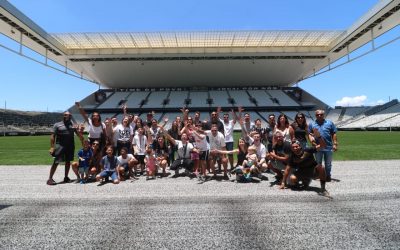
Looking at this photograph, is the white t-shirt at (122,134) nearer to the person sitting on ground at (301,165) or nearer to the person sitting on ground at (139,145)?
the person sitting on ground at (139,145)

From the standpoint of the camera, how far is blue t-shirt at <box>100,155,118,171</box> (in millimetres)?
7629

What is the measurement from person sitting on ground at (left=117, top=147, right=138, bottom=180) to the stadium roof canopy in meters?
23.1

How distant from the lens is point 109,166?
764 centimetres

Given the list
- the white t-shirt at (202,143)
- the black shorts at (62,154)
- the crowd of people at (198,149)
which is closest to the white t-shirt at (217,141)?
the crowd of people at (198,149)

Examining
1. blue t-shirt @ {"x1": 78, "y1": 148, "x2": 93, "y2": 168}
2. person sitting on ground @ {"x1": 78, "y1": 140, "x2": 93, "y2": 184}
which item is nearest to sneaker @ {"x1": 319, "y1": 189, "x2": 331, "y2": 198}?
person sitting on ground @ {"x1": 78, "y1": 140, "x2": 93, "y2": 184}

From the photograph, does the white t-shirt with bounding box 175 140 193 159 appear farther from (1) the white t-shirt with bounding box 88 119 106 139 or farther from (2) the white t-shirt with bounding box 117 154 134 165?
(1) the white t-shirt with bounding box 88 119 106 139

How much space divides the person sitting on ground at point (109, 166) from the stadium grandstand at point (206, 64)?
23265 millimetres

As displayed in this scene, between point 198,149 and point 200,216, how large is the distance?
3573 mm

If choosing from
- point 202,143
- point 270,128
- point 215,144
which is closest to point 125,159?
point 202,143

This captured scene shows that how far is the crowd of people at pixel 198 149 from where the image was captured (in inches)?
266

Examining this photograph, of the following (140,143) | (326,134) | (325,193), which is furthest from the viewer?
(140,143)

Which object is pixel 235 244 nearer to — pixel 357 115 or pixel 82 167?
pixel 82 167

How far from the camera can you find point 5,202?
548 centimetres

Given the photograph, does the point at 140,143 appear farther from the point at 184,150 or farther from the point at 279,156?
the point at 279,156
